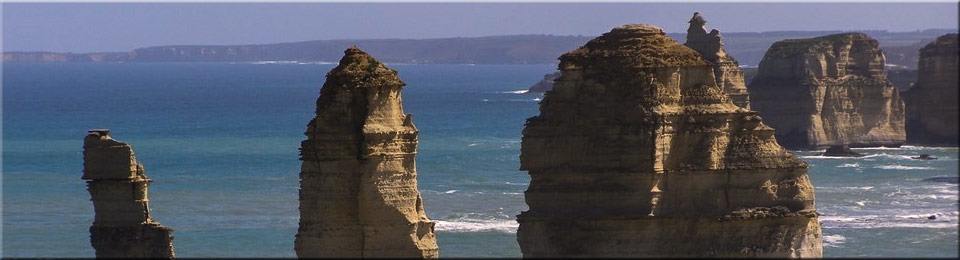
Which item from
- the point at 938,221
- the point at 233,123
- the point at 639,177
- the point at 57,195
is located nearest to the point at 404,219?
the point at 639,177

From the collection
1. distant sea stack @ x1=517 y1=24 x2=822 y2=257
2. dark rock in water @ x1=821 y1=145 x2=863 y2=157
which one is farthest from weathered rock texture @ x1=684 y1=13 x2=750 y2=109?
distant sea stack @ x1=517 y1=24 x2=822 y2=257

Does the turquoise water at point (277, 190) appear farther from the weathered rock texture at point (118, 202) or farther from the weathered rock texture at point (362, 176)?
the weathered rock texture at point (118, 202)

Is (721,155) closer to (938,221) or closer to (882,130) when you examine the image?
(938,221)

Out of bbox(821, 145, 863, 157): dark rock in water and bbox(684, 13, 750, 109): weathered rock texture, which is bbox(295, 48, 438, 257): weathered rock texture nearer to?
bbox(684, 13, 750, 109): weathered rock texture

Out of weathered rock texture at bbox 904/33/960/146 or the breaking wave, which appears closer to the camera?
the breaking wave

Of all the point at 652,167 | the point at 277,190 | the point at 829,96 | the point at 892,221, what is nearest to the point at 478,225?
the point at 892,221

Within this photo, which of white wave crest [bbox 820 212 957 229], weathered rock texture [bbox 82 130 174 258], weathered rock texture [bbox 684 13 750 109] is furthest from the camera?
weathered rock texture [bbox 684 13 750 109]

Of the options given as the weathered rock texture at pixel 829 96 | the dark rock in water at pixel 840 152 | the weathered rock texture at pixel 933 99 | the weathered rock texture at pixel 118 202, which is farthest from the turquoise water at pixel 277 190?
the weathered rock texture at pixel 118 202
